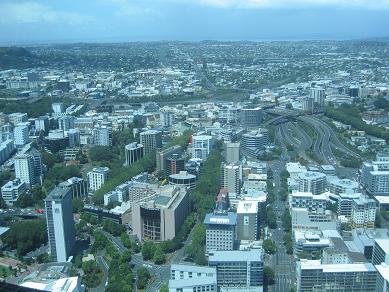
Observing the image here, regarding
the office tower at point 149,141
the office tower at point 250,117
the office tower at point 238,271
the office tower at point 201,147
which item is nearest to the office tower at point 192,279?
the office tower at point 238,271

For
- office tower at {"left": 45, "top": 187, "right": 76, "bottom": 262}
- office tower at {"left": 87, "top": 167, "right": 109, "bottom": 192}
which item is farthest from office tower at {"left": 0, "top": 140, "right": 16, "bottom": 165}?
office tower at {"left": 45, "top": 187, "right": 76, "bottom": 262}

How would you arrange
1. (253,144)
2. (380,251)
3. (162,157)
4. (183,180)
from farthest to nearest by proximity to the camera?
(253,144) < (162,157) < (183,180) < (380,251)

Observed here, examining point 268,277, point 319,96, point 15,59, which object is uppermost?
point 15,59

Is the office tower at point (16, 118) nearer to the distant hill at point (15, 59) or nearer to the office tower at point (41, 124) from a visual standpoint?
the office tower at point (41, 124)

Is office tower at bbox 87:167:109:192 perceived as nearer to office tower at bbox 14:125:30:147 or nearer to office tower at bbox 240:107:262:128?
office tower at bbox 14:125:30:147

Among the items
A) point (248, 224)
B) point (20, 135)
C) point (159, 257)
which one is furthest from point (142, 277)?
point (20, 135)

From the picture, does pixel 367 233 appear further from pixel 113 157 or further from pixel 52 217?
pixel 113 157

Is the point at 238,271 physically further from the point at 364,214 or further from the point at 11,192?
the point at 11,192
